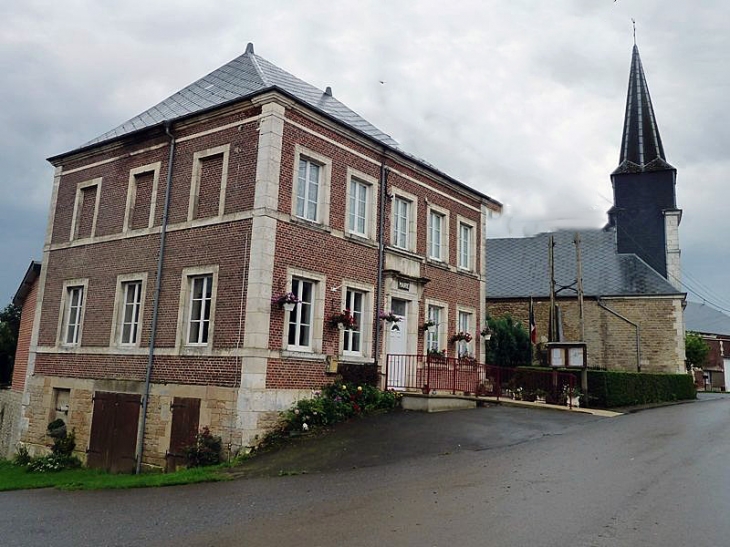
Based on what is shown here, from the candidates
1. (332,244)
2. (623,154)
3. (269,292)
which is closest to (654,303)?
(623,154)

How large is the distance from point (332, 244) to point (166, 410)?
5162 millimetres

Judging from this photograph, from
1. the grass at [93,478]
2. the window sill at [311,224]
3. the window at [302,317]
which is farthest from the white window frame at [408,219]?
the grass at [93,478]

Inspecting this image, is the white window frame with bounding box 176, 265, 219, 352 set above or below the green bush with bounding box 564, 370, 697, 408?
above

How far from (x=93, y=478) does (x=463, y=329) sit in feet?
36.0

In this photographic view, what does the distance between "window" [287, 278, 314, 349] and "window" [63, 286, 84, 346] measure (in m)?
6.28

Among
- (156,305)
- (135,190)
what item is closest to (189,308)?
(156,305)

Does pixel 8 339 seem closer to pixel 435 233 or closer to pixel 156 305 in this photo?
pixel 156 305

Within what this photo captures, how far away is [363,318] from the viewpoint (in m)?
16.2

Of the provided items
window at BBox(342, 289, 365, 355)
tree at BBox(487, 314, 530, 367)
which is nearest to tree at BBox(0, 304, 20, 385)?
window at BBox(342, 289, 365, 355)

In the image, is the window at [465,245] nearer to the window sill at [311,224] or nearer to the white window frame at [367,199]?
the white window frame at [367,199]

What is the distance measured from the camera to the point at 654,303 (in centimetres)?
3009

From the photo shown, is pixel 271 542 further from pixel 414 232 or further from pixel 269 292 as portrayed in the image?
pixel 414 232

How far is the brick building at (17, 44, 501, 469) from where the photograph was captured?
13.6 metres

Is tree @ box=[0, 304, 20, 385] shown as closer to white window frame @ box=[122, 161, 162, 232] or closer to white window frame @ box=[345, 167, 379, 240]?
white window frame @ box=[122, 161, 162, 232]
